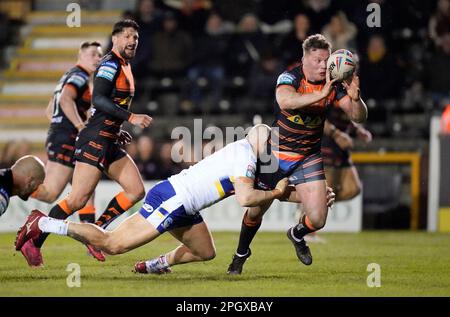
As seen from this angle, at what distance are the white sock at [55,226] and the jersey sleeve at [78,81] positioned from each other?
2.74 metres

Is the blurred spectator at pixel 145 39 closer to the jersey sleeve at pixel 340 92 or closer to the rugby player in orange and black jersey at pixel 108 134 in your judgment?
the rugby player in orange and black jersey at pixel 108 134

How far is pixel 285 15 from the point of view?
17.4 metres

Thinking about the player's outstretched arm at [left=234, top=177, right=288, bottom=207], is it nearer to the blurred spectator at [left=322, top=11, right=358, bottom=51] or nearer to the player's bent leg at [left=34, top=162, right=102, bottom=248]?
the player's bent leg at [left=34, top=162, right=102, bottom=248]

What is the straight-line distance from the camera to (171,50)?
17.5 meters

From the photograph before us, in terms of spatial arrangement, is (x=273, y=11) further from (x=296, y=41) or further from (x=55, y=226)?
(x=55, y=226)

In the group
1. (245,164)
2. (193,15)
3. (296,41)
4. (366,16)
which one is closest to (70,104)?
(245,164)

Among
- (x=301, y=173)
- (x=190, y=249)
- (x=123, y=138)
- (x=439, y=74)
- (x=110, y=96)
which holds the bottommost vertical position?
(x=190, y=249)

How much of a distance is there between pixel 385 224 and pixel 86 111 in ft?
20.2

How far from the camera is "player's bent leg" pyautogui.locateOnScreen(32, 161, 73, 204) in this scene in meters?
10.5

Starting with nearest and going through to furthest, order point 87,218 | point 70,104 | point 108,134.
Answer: point 108,134
point 87,218
point 70,104

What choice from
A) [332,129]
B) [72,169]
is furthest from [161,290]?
[332,129]

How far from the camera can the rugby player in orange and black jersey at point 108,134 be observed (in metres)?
9.48

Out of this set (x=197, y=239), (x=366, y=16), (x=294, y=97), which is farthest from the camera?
(x=366, y=16)

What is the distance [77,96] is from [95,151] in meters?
1.19
